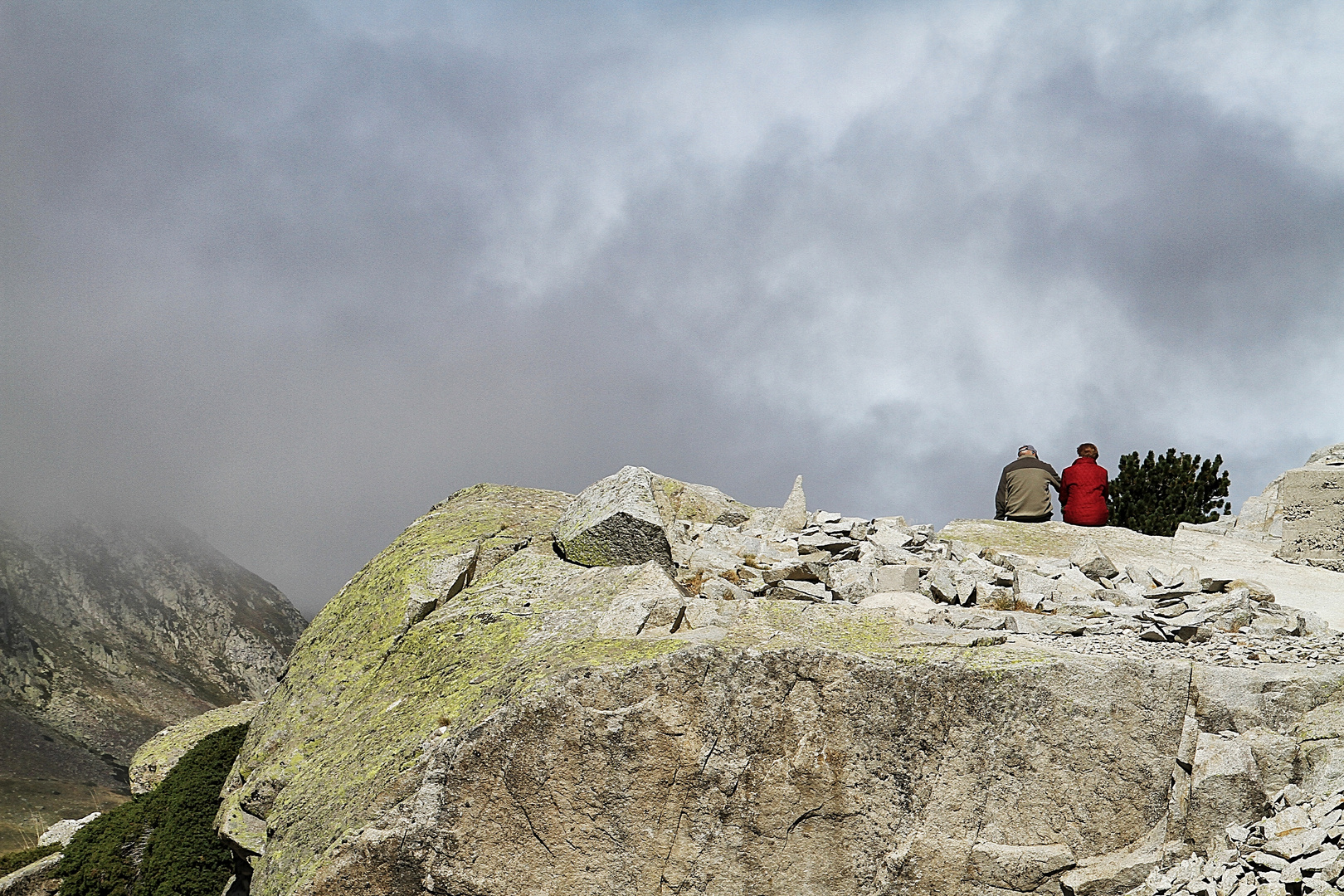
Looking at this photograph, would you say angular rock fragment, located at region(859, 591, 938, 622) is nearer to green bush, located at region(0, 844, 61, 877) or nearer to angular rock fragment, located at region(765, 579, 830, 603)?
angular rock fragment, located at region(765, 579, 830, 603)

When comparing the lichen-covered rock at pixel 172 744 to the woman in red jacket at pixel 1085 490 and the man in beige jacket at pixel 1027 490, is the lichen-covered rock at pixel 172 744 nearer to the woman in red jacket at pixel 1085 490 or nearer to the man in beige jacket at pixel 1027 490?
the man in beige jacket at pixel 1027 490

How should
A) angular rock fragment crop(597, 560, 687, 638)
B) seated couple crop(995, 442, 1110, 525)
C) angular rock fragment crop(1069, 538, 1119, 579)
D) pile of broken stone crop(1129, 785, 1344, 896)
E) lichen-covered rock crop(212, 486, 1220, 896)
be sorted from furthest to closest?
seated couple crop(995, 442, 1110, 525), angular rock fragment crop(1069, 538, 1119, 579), angular rock fragment crop(597, 560, 687, 638), lichen-covered rock crop(212, 486, 1220, 896), pile of broken stone crop(1129, 785, 1344, 896)

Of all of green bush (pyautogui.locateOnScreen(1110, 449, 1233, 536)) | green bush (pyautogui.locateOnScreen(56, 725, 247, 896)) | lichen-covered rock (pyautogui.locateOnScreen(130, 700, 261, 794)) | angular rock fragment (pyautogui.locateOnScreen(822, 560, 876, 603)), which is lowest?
green bush (pyautogui.locateOnScreen(56, 725, 247, 896))

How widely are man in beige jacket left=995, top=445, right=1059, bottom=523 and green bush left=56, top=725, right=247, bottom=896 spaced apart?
15.9 m

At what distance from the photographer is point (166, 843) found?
12602 millimetres

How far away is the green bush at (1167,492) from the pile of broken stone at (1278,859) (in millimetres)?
27673

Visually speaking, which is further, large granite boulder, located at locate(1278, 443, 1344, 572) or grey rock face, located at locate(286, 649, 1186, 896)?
large granite boulder, located at locate(1278, 443, 1344, 572)

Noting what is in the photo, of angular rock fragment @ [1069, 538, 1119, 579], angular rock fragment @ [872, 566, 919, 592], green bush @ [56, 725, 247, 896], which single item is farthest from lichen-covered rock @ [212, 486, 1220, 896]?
angular rock fragment @ [1069, 538, 1119, 579]

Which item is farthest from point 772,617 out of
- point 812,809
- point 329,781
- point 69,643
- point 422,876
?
point 69,643

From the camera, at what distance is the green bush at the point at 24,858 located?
17.5 meters

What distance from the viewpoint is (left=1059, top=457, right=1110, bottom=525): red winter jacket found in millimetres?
20891

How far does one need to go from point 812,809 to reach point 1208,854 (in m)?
3.49

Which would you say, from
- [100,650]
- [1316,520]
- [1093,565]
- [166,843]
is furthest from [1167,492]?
[100,650]

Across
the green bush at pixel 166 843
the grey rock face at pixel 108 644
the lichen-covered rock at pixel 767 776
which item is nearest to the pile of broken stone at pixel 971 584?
the lichen-covered rock at pixel 767 776
